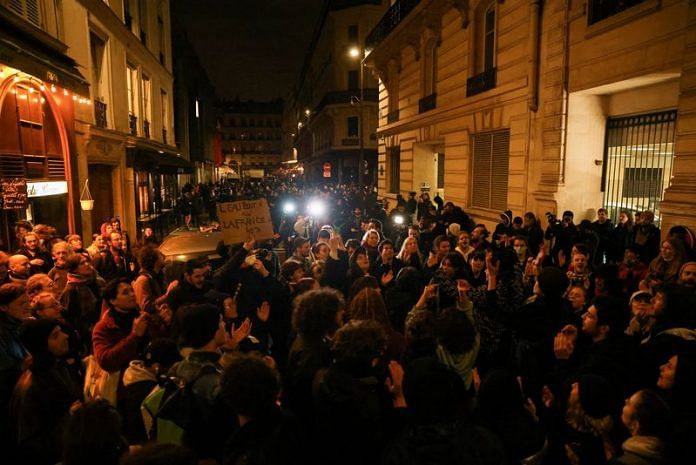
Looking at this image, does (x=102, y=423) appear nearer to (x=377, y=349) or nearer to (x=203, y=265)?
(x=377, y=349)

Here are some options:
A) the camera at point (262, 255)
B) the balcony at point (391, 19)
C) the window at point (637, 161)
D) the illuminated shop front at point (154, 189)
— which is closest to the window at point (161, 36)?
the illuminated shop front at point (154, 189)

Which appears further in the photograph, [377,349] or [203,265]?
[203,265]

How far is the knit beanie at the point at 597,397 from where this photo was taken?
2.60 meters

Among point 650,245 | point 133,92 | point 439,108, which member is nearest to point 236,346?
point 650,245

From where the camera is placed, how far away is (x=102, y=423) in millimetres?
2041

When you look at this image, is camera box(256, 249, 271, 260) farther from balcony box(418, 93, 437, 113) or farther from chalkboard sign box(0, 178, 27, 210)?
balcony box(418, 93, 437, 113)

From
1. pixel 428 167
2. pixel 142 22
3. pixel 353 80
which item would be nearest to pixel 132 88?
pixel 142 22

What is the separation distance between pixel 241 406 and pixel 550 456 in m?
2.27

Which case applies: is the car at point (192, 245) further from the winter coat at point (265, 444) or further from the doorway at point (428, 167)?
the winter coat at point (265, 444)

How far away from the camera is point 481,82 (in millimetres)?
13711

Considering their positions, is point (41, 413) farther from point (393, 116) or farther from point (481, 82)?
point (393, 116)

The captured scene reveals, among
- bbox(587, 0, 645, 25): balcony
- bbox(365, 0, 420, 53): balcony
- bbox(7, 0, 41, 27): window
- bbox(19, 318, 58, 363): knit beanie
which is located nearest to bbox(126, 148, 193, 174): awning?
bbox(7, 0, 41, 27): window

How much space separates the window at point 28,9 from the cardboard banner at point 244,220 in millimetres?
6781

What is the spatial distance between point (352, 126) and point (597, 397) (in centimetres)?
4237
